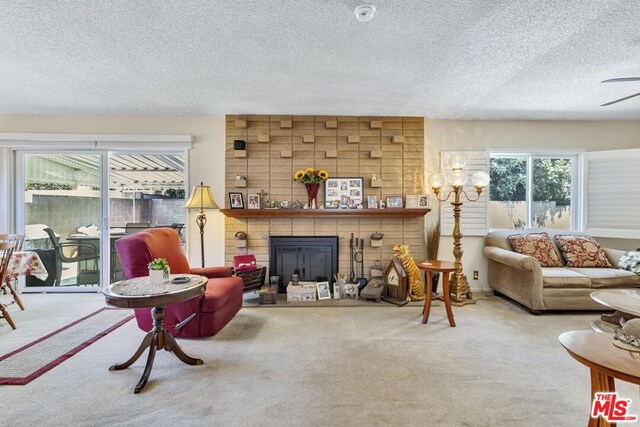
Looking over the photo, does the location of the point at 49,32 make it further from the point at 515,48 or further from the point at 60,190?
the point at 515,48

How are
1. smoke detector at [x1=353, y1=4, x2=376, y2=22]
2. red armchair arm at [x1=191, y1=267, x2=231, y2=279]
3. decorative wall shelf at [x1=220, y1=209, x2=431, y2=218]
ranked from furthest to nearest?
decorative wall shelf at [x1=220, y1=209, x2=431, y2=218], red armchair arm at [x1=191, y1=267, x2=231, y2=279], smoke detector at [x1=353, y1=4, x2=376, y2=22]

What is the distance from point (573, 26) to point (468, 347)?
247cm

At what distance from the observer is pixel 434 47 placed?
2.34m

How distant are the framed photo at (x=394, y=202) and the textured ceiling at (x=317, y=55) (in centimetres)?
117

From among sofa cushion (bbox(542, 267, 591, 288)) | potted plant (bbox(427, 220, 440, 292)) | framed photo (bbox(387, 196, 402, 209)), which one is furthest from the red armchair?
sofa cushion (bbox(542, 267, 591, 288))

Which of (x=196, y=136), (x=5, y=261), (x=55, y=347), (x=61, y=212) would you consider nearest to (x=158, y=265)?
(x=55, y=347)

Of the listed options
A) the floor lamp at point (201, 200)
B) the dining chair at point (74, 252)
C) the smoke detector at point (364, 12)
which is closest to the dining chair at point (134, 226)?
the dining chair at point (74, 252)

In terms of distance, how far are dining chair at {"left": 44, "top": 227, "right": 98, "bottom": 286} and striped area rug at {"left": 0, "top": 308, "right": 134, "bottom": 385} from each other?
122 centimetres

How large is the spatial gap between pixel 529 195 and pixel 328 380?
4016 millimetres

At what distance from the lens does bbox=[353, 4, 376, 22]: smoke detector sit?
1828 millimetres

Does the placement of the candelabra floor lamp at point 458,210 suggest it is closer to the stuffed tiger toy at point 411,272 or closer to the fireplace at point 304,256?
the stuffed tiger toy at point 411,272

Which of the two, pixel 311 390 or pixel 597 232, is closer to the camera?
pixel 311 390

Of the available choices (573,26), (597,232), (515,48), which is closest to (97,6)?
(515,48)

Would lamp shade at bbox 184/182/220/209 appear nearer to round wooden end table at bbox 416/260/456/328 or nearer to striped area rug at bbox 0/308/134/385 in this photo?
striped area rug at bbox 0/308/134/385
